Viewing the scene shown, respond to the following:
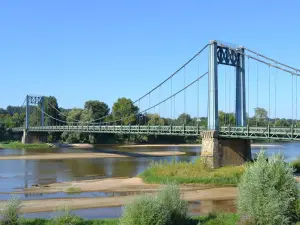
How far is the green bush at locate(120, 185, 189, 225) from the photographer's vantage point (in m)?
12.5

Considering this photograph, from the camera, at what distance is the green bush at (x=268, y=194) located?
522 inches

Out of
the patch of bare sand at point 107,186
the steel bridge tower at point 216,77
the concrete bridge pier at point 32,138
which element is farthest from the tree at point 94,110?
the patch of bare sand at point 107,186

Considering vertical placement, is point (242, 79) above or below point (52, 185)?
above

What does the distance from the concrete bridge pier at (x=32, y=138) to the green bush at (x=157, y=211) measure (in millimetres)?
78468

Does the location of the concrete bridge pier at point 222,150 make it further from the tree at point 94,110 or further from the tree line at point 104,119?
the tree at point 94,110

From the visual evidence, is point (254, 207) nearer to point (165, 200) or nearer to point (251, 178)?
point (251, 178)

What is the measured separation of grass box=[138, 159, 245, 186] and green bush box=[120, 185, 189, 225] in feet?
43.4

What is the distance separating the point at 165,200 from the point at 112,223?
2.85 meters

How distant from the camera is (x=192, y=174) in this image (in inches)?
1205

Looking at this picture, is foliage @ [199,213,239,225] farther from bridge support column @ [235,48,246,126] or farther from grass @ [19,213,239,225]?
bridge support column @ [235,48,246,126]

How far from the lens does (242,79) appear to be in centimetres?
3856

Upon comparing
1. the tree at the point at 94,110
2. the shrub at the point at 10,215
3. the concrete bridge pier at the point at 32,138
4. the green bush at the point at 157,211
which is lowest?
the shrub at the point at 10,215

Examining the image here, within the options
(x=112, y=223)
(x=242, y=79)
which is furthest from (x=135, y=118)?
(x=112, y=223)

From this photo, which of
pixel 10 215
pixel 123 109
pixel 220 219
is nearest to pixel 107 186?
pixel 220 219
